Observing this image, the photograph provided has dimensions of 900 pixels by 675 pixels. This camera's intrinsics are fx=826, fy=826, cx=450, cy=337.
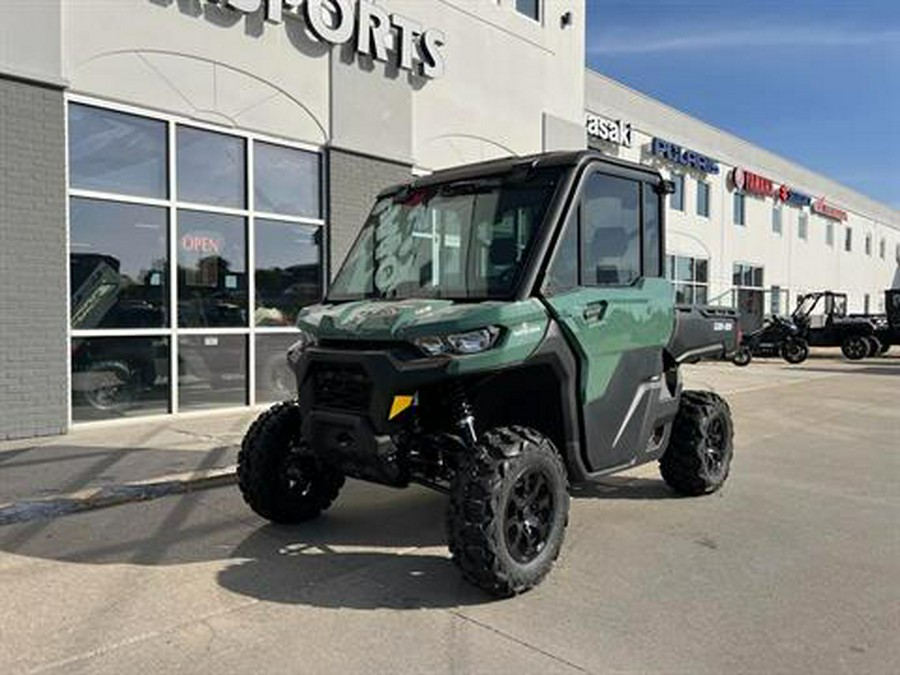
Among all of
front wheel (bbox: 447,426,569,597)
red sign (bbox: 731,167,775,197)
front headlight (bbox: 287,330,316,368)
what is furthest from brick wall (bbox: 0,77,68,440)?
red sign (bbox: 731,167,775,197)

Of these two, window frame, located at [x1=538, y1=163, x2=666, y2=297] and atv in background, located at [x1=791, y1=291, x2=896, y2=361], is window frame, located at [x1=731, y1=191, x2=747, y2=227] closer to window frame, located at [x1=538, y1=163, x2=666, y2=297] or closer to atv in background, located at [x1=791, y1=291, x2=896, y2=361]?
atv in background, located at [x1=791, y1=291, x2=896, y2=361]

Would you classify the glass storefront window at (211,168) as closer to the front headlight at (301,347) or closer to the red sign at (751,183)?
the front headlight at (301,347)

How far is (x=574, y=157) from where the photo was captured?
16.9ft

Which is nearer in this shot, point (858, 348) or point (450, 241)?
point (450, 241)

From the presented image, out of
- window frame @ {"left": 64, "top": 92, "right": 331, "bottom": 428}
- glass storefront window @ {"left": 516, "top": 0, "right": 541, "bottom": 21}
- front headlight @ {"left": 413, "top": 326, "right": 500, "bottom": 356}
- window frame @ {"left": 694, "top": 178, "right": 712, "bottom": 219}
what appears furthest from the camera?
window frame @ {"left": 694, "top": 178, "right": 712, "bottom": 219}

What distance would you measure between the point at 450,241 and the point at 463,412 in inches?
48.9

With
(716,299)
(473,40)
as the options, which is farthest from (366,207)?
(716,299)

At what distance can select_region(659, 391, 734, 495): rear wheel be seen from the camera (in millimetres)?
6535

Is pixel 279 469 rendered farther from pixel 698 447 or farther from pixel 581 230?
pixel 698 447

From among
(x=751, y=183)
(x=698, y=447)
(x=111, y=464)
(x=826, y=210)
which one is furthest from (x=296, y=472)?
(x=826, y=210)

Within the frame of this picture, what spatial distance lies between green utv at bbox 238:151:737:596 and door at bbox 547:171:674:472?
0.5 inches

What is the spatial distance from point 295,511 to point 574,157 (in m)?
3.03

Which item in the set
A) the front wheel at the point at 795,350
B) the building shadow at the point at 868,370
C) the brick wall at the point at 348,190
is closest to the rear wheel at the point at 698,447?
the brick wall at the point at 348,190

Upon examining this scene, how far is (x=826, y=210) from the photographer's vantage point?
43156mm
